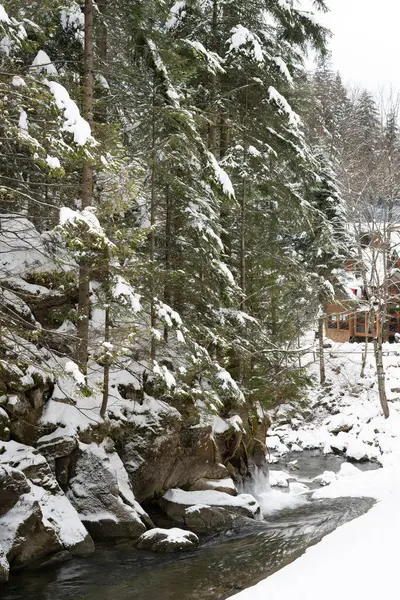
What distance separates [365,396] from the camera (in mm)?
25594

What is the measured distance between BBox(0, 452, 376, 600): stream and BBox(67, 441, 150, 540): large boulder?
287mm

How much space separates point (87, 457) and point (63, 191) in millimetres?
4913

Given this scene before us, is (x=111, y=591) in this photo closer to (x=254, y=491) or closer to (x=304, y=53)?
(x=254, y=491)

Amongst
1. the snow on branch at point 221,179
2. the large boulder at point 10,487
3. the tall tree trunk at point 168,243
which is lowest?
the large boulder at point 10,487

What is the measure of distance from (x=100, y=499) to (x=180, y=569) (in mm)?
1843

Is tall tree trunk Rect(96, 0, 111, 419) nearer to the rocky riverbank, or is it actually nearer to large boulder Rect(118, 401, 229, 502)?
the rocky riverbank

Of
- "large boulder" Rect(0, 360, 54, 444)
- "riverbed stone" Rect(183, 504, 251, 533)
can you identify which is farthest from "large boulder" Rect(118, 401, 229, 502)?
"large boulder" Rect(0, 360, 54, 444)

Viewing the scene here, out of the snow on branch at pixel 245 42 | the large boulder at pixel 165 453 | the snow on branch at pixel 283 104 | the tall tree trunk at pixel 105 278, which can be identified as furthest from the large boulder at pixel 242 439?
the snow on branch at pixel 245 42

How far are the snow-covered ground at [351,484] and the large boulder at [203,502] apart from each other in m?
2.99

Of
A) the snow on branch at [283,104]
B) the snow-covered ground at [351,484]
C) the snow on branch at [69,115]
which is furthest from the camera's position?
the snow on branch at [283,104]

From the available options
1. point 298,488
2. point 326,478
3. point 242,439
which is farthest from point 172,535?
point 326,478

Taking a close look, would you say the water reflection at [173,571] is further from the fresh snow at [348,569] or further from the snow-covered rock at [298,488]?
the snow-covered rock at [298,488]

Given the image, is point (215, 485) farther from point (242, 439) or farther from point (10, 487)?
point (10, 487)

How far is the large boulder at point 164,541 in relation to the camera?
8.39 meters
